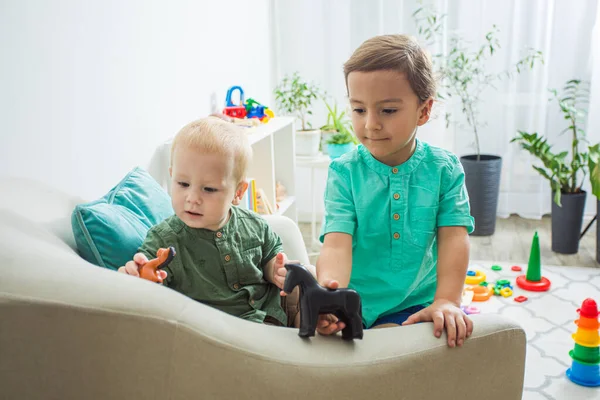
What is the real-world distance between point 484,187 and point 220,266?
2609mm

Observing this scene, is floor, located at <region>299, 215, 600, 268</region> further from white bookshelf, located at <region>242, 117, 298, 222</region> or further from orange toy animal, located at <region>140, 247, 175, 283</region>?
orange toy animal, located at <region>140, 247, 175, 283</region>

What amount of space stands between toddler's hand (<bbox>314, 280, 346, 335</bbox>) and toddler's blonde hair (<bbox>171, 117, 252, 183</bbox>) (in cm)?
49

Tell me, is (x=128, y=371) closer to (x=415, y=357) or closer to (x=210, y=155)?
(x=415, y=357)

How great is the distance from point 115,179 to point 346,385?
1291mm

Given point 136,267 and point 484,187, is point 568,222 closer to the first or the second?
point 484,187

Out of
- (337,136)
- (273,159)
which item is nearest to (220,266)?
(273,159)

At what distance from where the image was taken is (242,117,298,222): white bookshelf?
291 centimetres

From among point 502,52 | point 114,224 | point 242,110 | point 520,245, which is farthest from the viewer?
point 502,52

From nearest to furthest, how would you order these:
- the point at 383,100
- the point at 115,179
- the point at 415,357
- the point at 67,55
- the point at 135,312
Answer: the point at 135,312 < the point at 415,357 < the point at 383,100 < the point at 67,55 < the point at 115,179

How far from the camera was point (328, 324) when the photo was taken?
1.08 metres

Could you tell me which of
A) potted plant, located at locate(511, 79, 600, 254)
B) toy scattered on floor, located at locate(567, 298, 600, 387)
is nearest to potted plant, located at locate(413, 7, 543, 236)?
potted plant, located at locate(511, 79, 600, 254)

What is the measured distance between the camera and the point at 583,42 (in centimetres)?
384

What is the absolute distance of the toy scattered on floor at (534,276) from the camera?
303cm

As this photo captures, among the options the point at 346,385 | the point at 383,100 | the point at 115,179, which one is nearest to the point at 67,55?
the point at 115,179
